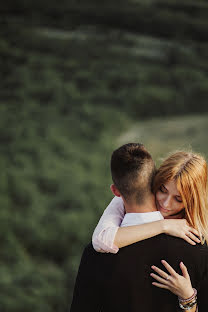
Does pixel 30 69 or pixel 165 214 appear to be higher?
pixel 30 69

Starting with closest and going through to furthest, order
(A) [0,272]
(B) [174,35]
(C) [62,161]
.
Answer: (A) [0,272] < (C) [62,161] < (B) [174,35]

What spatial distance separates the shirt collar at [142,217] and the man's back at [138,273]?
0.07 m

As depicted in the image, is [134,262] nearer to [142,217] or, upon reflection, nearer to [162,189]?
[142,217]

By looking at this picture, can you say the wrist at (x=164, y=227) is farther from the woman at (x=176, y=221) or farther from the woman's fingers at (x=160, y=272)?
the woman's fingers at (x=160, y=272)

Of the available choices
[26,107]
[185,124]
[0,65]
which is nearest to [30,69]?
[0,65]

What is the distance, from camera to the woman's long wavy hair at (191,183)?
60.2 inches

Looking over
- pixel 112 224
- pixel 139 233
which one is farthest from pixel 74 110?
pixel 139 233

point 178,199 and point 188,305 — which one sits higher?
point 178,199

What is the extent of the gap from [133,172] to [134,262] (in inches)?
12.1

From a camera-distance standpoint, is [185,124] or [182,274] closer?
[182,274]

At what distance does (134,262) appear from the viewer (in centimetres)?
146

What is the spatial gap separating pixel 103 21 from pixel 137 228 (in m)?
8.58

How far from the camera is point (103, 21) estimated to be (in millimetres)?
9438

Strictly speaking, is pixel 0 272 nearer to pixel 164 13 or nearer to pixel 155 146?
pixel 155 146
